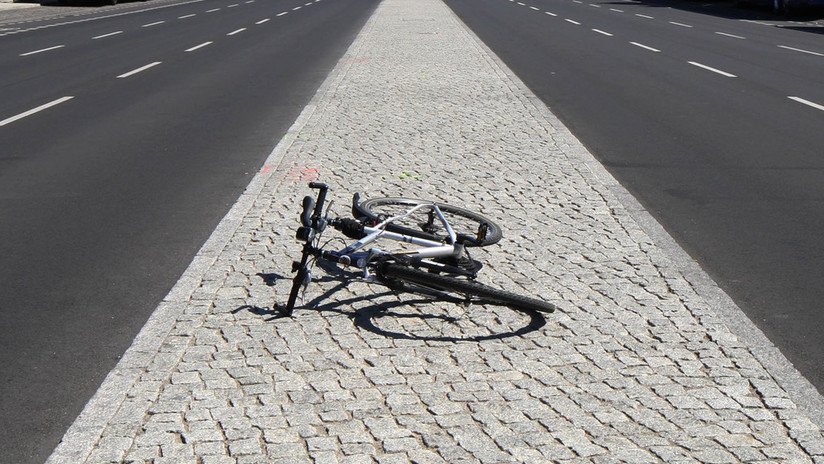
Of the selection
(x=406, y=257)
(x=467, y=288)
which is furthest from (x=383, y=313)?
(x=467, y=288)

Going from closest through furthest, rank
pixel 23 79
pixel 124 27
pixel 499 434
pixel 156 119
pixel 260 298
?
pixel 499 434 < pixel 260 298 < pixel 156 119 < pixel 23 79 < pixel 124 27

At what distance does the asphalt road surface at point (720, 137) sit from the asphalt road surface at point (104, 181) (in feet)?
11.3

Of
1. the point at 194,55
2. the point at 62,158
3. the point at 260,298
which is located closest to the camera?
the point at 260,298

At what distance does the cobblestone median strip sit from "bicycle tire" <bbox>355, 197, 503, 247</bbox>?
0.66ft

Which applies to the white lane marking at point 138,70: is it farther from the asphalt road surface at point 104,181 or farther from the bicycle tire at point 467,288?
the bicycle tire at point 467,288

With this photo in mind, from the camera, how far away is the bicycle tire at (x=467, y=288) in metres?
5.25

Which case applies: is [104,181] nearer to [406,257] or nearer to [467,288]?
[406,257]

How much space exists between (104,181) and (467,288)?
15.7 ft

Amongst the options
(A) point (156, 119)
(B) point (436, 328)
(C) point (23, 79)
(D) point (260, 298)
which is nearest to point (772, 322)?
(B) point (436, 328)

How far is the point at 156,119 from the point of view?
12.5 meters

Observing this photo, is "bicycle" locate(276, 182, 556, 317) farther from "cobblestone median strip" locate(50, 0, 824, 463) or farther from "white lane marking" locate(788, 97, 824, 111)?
"white lane marking" locate(788, 97, 824, 111)

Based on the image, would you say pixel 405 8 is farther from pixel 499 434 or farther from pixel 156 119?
pixel 499 434

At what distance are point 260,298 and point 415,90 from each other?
30.5 ft

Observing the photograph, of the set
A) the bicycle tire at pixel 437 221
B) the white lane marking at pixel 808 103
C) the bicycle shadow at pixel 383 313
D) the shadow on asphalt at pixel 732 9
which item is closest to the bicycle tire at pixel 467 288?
the bicycle shadow at pixel 383 313
